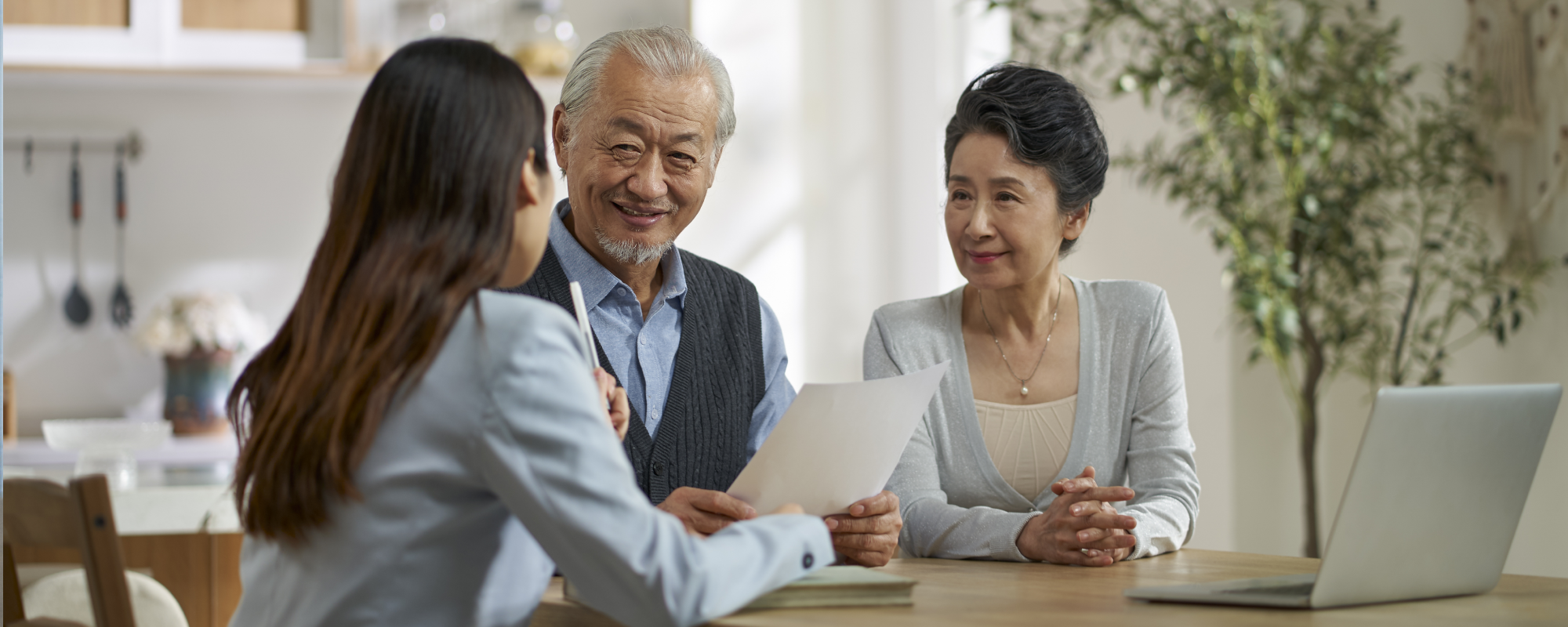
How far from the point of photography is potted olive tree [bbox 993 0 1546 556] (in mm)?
2861

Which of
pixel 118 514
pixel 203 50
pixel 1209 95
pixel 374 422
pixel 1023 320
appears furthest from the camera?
pixel 203 50

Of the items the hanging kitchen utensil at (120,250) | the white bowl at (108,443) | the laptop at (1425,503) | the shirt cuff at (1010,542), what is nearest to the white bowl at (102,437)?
the white bowl at (108,443)

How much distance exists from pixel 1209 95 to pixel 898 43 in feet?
3.97

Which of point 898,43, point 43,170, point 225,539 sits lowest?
point 225,539

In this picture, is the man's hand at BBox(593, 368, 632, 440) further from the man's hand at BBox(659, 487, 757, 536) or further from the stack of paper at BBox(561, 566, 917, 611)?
the stack of paper at BBox(561, 566, 917, 611)

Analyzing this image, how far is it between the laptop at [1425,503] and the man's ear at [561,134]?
989 millimetres

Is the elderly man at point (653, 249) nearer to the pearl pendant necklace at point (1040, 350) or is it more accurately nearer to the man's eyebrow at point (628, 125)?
the man's eyebrow at point (628, 125)

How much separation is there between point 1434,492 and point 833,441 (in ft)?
1.79

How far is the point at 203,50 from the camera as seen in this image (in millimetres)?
3301

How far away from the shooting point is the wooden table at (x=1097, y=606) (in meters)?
0.99

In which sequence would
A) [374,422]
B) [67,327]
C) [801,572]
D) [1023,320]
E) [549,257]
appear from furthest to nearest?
[67,327]
[1023,320]
[549,257]
[801,572]
[374,422]

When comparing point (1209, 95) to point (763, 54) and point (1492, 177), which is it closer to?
point (1492, 177)

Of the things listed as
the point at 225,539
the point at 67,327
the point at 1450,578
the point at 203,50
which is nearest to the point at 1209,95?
the point at 1450,578

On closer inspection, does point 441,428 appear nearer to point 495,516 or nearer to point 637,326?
point 495,516
